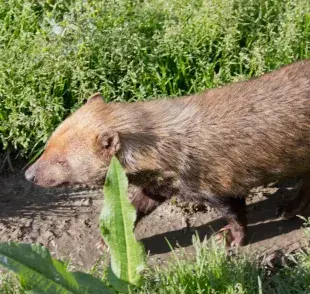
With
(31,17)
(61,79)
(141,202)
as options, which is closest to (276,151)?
(141,202)

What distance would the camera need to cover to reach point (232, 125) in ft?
17.8

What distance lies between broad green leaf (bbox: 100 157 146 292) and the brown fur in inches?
35.7

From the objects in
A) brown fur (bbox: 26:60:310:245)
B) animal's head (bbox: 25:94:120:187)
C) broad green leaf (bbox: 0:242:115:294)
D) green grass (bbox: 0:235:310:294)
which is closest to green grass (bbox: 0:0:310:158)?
animal's head (bbox: 25:94:120:187)

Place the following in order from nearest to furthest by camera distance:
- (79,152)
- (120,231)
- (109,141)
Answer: (120,231), (109,141), (79,152)

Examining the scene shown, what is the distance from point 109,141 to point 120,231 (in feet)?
3.16

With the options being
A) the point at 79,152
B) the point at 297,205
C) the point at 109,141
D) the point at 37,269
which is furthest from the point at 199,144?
the point at 37,269

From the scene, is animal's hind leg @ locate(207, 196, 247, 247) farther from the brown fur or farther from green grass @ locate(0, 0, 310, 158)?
green grass @ locate(0, 0, 310, 158)

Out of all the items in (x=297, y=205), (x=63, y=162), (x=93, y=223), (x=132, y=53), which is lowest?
(x=297, y=205)

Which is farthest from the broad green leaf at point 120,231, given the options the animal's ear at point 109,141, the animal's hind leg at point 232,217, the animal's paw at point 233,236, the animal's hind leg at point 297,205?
the animal's hind leg at point 297,205

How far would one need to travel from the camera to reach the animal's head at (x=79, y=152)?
210 inches

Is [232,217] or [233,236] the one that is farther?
[233,236]

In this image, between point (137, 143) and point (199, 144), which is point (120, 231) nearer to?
point (137, 143)

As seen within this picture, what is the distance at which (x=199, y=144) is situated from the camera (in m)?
5.42

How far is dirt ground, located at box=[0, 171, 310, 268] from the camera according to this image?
19.2 ft
